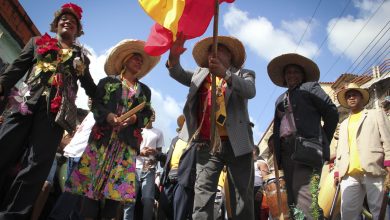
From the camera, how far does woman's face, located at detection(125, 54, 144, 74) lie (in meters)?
5.27

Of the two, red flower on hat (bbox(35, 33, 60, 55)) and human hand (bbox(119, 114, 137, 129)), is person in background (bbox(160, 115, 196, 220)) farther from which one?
red flower on hat (bbox(35, 33, 60, 55))

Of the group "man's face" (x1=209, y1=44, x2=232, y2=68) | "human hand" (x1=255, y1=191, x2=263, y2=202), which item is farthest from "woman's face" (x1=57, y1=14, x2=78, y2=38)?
"human hand" (x1=255, y1=191, x2=263, y2=202)

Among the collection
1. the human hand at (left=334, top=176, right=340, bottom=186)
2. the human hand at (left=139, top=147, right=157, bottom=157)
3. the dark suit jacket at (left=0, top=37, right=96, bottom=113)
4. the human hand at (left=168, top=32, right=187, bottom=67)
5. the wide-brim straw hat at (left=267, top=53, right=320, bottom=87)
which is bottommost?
the human hand at (left=334, top=176, right=340, bottom=186)

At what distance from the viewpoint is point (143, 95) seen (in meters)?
5.05

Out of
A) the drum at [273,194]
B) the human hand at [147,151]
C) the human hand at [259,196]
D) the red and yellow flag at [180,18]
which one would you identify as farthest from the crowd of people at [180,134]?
the human hand at [259,196]

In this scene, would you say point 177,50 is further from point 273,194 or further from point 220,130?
point 273,194

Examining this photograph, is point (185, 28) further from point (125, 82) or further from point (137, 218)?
point (137, 218)

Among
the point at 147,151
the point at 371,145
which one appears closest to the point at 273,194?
the point at 371,145

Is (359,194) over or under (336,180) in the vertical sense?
under

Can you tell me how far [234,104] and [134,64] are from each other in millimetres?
1775

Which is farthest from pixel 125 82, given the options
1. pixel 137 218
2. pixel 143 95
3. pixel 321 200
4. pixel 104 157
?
pixel 321 200

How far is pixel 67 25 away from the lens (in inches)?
179

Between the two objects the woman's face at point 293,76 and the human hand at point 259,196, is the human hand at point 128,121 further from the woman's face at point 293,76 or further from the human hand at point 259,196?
the human hand at point 259,196

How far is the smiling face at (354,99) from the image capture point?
6242mm
